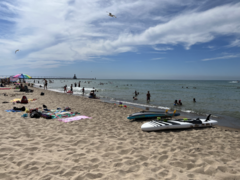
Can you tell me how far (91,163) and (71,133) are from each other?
238cm

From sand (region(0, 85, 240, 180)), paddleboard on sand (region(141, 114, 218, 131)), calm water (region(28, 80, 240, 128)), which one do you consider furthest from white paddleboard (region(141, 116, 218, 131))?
calm water (region(28, 80, 240, 128))

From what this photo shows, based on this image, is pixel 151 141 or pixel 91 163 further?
pixel 151 141

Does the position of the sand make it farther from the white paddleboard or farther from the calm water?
the calm water

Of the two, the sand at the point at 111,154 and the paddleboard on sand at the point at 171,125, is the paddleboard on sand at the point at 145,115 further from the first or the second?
the sand at the point at 111,154

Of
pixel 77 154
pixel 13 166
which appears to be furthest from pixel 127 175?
pixel 13 166

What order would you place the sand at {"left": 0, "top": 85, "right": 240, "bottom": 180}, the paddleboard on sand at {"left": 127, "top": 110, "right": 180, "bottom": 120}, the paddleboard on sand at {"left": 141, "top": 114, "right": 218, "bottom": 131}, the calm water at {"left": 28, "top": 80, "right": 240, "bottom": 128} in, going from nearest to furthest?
the sand at {"left": 0, "top": 85, "right": 240, "bottom": 180}, the paddleboard on sand at {"left": 141, "top": 114, "right": 218, "bottom": 131}, the paddleboard on sand at {"left": 127, "top": 110, "right": 180, "bottom": 120}, the calm water at {"left": 28, "top": 80, "right": 240, "bottom": 128}

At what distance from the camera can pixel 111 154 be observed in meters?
4.02

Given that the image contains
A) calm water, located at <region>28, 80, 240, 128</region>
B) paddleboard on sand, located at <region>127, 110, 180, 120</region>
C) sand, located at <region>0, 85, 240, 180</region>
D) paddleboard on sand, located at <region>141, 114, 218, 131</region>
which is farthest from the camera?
calm water, located at <region>28, 80, 240, 128</region>

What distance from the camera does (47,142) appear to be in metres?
4.61

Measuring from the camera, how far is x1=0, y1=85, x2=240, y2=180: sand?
313cm

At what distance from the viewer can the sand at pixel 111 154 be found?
3.13 metres

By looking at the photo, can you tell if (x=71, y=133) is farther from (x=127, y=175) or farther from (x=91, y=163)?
(x=127, y=175)

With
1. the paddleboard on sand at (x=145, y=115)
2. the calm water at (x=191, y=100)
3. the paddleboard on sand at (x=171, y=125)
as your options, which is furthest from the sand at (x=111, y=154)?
the calm water at (x=191, y=100)

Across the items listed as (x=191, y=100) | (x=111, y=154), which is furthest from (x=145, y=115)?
(x=191, y=100)
